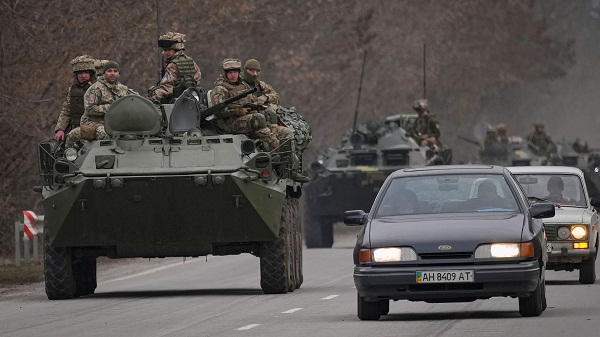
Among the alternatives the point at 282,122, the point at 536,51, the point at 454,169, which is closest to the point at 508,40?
the point at 536,51

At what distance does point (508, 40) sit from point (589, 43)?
135ft

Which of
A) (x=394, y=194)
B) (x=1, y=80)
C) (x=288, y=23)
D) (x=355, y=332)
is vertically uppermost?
(x=288, y=23)

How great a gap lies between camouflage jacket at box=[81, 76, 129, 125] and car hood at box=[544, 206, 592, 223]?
518 centimetres

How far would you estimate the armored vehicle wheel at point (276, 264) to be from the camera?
74.4 feet

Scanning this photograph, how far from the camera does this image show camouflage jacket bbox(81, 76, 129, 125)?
934 inches

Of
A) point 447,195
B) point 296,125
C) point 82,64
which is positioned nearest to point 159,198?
point 82,64

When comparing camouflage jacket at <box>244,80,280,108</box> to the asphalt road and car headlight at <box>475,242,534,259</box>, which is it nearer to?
the asphalt road

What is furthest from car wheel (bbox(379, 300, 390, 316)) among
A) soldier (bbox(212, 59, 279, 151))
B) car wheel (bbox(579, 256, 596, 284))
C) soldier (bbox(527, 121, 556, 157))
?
soldier (bbox(527, 121, 556, 157))

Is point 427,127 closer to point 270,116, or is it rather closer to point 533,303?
point 270,116

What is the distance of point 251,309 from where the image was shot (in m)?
20.2

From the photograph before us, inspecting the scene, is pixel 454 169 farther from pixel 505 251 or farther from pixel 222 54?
pixel 222 54

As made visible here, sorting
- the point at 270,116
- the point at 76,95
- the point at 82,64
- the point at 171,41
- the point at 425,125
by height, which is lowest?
the point at 270,116

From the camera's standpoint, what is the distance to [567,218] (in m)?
22.9

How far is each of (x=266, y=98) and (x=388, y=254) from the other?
25.6 feet
